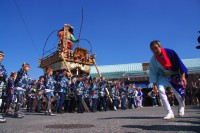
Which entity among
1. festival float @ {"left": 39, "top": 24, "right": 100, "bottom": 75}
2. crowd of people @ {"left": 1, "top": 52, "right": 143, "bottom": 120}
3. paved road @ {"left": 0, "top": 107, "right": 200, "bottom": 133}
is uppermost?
festival float @ {"left": 39, "top": 24, "right": 100, "bottom": 75}

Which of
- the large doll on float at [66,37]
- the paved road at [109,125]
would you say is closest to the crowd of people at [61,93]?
the paved road at [109,125]

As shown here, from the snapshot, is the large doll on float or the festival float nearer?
the festival float

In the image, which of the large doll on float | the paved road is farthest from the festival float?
the paved road

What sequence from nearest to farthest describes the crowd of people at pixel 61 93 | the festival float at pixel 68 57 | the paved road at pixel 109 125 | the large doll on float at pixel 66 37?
the paved road at pixel 109 125, the crowd of people at pixel 61 93, the festival float at pixel 68 57, the large doll on float at pixel 66 37

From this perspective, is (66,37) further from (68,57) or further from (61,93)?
(61,93)

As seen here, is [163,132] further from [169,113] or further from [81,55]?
[81,55]

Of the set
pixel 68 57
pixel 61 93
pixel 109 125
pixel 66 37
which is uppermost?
pixel 66 37

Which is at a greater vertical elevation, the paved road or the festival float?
the festival float

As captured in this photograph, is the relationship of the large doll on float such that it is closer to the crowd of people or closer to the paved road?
the crowd of people

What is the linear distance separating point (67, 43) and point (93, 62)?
99.8 inches

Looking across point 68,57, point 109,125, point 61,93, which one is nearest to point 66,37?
point 68,57

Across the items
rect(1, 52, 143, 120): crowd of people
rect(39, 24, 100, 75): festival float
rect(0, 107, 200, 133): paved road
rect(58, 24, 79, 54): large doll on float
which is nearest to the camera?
rect(0, 107, 200, 133): paved road

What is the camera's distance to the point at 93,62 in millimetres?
18109

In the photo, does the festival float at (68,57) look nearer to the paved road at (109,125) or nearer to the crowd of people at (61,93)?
the crowd of people at (61,93)
